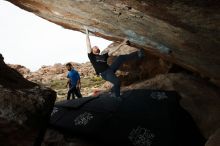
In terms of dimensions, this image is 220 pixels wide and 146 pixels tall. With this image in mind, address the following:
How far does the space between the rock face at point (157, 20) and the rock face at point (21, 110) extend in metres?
3.11

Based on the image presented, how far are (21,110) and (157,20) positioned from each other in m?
4.90

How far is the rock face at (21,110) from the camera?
9648 mm

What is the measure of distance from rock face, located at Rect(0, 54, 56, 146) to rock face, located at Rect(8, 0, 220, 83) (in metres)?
3.11

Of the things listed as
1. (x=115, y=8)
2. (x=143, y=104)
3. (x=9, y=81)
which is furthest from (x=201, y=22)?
(x=143, y=104)

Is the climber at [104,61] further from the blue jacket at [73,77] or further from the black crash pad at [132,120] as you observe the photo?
the blue jacket at [73,77]

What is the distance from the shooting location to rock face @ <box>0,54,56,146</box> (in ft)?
31.7

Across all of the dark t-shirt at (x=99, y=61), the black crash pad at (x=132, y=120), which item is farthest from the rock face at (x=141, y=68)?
the dark t-shirt at (x=99, y=61)

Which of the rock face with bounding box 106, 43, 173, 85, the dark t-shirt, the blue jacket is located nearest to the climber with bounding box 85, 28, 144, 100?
the dark t-shirt

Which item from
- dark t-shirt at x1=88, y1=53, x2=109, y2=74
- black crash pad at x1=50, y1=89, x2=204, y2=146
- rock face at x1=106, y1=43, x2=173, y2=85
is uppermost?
dark t-shirt at x1=88, y1=53, x2=109, y2=74

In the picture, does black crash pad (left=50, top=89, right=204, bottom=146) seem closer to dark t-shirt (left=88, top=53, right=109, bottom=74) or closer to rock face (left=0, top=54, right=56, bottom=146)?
dark t-shirt (left=88, top=53, right=109, bottom=74)

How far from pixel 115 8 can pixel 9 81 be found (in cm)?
451

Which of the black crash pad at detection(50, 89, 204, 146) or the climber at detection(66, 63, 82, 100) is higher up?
the climber at detection(66, 63, 82, 100)

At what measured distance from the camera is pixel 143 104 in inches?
587

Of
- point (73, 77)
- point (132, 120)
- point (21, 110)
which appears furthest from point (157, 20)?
point (73, 77)
